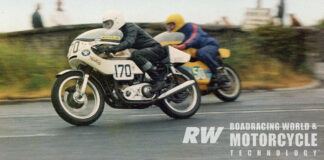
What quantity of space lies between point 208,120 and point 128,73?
4.34ft

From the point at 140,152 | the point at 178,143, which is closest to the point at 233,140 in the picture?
the point at 178,143

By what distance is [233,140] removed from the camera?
800 centimetres

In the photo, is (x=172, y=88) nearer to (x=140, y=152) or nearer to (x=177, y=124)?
(x=177, y=124)

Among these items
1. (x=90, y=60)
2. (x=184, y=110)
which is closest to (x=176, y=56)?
(x=184, y=110)

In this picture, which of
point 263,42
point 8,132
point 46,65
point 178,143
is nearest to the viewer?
point 178,143

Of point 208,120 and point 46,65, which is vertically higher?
point 208,120

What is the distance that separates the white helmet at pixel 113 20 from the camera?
9.35 metres

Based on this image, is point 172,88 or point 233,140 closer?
point 233,140

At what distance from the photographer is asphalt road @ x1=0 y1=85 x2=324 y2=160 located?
728 cm

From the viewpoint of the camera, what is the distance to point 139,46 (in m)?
9.80

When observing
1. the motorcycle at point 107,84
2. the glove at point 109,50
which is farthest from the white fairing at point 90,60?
the glove at point 109,50

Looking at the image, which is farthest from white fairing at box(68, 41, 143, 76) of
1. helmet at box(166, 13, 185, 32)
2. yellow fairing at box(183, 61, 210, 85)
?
yellow fairing at box(183, 61, 210, 85)

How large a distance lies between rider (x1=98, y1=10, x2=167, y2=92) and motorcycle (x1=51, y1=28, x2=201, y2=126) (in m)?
0.08

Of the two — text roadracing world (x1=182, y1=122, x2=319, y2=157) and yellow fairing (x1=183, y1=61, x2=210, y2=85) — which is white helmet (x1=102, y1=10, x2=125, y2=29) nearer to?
text roadracing world (x1=182, y1=122, x2=319, y2=157)
